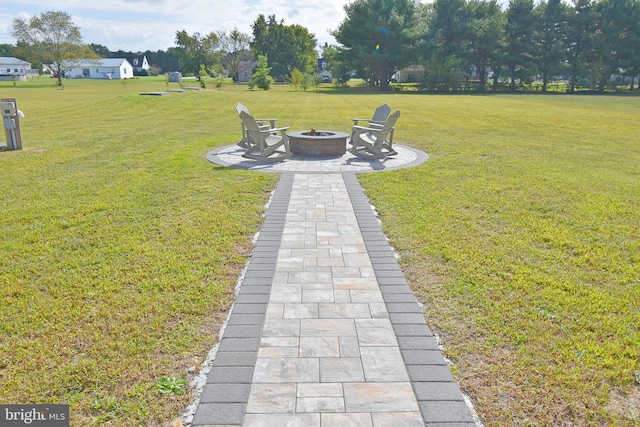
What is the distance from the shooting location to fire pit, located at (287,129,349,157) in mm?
8977

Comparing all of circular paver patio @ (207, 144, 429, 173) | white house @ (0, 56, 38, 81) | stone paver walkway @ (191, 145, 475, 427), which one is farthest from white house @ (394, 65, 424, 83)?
white house @ (0, 56, 38, 81)

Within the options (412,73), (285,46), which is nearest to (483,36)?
(412,73)

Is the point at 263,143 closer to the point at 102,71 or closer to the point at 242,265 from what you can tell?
the point at 242,265

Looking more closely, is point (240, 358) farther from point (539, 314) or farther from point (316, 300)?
point (539, 314)

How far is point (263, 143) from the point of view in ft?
27.3

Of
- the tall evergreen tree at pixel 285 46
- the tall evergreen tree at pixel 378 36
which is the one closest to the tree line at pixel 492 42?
the tall evergreen tree at pixel 378 36

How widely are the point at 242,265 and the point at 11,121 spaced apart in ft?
28.5

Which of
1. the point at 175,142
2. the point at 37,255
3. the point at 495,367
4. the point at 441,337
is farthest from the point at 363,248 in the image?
the point at 175,142

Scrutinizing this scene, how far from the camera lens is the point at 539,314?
128 inches

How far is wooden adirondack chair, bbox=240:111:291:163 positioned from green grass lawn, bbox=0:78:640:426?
0.95m

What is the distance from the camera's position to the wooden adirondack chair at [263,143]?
26.8 feet

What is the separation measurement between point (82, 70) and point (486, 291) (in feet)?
319
